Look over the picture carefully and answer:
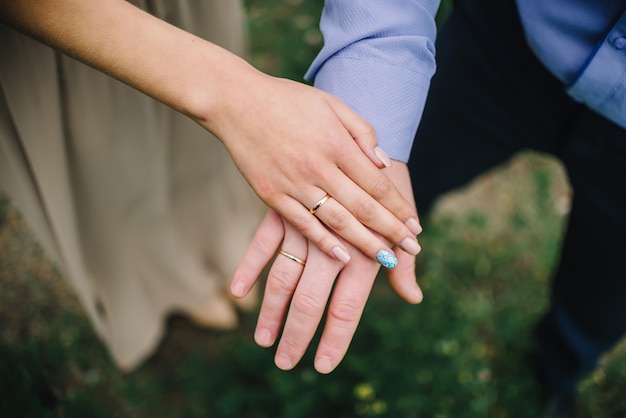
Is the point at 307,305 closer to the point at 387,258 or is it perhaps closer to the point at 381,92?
the point at 387,258

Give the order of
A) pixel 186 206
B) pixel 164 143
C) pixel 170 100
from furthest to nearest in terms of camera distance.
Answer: pixel 186 206 < pixel 164 143 < pixel 170 100

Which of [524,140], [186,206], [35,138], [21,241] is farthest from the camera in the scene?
[21,241]

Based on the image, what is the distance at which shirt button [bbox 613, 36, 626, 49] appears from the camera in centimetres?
110

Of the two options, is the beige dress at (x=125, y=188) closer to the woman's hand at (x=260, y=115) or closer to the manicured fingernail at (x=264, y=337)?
the woman's hand at (x=260, y=115)

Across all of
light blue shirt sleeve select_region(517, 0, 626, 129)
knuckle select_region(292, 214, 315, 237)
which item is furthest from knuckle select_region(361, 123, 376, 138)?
light blue shirt sleeve select_region(517, 0, 626, 129)

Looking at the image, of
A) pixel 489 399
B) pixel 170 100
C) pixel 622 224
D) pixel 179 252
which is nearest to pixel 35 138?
pixel 170 100

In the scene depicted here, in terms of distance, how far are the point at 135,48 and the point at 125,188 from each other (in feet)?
2.32

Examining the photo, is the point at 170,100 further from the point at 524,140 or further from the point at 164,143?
the point at 524,140

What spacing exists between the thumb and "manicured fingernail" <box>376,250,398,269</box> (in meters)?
0.20

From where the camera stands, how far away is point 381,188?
117 cm

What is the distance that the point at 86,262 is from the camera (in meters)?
1.83

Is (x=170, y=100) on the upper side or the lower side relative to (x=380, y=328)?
upper

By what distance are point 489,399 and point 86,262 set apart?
62.7 inches

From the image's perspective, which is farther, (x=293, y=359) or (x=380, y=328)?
(x=380, y=328)
